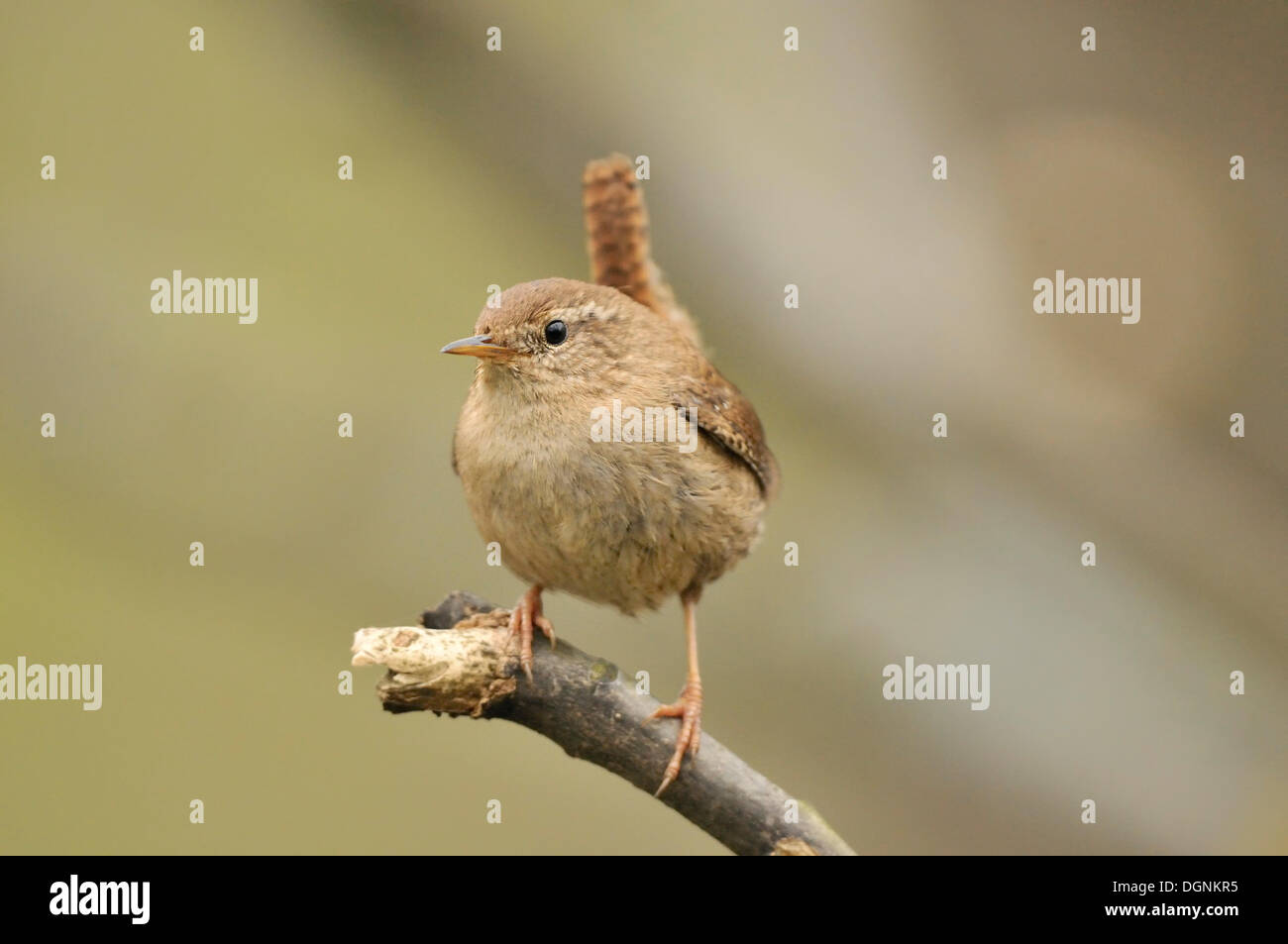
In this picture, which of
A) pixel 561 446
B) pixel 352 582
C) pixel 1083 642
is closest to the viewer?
pixel 561 446

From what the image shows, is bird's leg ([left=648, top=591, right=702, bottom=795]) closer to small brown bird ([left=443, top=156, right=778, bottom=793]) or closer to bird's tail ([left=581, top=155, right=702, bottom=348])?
small brown bird ([left=443, top=156, right=778, bottom=793])

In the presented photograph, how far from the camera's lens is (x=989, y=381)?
6.97 m

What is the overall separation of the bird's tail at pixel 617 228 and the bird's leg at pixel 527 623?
1366 millimetres

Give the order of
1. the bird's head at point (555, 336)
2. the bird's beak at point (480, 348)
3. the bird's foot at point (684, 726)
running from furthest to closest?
the bird's head at point (555, 336)
the bird's beak at point (480, 348)
the bird's foot at point (684, 726)

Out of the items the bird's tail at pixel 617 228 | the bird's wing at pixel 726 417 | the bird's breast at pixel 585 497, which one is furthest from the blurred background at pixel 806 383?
the bird's breast at pixel 585 497

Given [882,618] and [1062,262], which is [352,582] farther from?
[1062,262]

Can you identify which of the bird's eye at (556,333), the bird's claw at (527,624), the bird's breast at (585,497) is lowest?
the bird's claw at (527,624)

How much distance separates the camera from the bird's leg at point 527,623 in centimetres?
361

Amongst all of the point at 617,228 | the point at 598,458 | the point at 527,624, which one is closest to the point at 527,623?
the point at 527,624

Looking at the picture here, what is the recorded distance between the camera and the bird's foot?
147 inches

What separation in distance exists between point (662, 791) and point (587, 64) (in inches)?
159

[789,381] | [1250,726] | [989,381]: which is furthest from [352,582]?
[1250,726]

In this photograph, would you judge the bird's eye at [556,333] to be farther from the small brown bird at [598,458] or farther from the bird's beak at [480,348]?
the bird's beak at [480,348]

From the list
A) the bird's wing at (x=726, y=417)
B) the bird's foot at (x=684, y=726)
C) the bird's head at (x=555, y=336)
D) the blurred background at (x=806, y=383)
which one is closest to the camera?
the bird's foot at (x=684, y=726)
